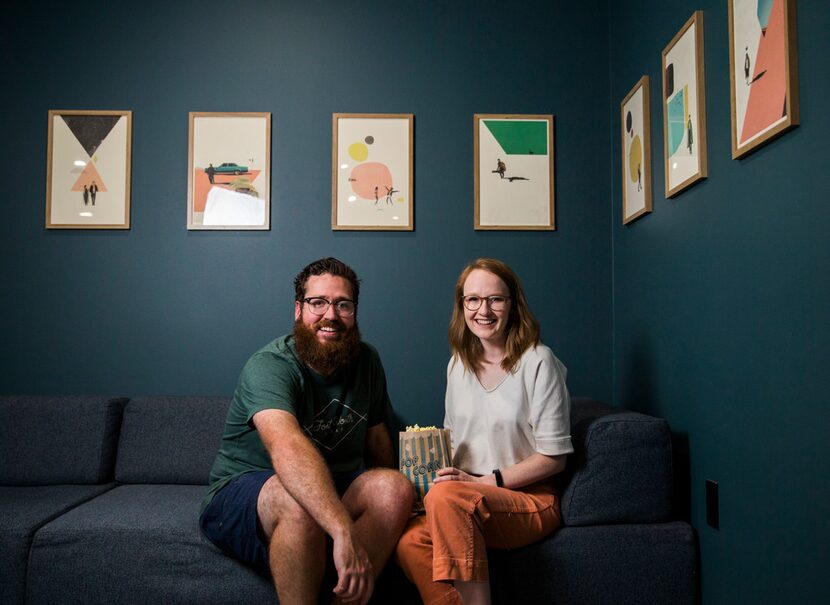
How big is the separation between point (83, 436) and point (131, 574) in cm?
83

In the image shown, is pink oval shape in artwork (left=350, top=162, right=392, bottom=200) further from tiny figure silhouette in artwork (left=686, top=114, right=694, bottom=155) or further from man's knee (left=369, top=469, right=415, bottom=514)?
man's knee (left=369, top=469, right=415, bottom=514)

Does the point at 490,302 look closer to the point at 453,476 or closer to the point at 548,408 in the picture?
the point at 548,408

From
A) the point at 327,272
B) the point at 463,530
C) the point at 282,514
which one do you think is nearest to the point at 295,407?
the point at 282,514

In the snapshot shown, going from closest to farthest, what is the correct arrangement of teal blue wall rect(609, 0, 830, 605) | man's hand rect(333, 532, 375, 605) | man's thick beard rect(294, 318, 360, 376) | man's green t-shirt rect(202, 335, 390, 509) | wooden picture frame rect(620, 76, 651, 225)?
1. teal blue wall rect(609, 0, 830, 605)
2. man's hand rect(333, 532, 375, 605)
3. man's green t-shirt rect(202, 335, 390, 509)
4. man's thick beard rect(294, 318, 360, 376)
5. wooden picture frame rect(620, 76, 651, 225)

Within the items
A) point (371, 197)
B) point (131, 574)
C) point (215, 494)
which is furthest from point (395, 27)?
point (131, 574)

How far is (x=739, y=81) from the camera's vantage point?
5.31 feet

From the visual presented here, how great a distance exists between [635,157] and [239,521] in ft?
6.62

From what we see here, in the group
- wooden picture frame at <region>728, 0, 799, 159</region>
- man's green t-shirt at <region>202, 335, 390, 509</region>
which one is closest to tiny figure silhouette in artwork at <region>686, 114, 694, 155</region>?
wooden picture frame at <region>728, 0, 799, 159</region>

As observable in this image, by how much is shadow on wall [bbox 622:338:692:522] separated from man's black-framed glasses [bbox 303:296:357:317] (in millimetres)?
1175

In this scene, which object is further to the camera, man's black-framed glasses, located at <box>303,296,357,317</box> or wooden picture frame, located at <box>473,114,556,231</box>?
wooden picture frame, located at <box>473,114,556,231</box>

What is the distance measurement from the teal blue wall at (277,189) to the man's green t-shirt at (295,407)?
0.81 metres

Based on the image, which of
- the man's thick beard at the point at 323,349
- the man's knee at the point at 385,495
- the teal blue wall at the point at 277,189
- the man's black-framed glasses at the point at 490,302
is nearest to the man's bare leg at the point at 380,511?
the man's knee at the point at 385,495

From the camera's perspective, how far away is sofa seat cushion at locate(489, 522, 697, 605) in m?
1.74

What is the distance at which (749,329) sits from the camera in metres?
1.59
